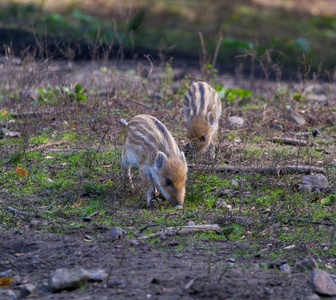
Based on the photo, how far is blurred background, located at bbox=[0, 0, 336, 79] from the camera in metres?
13.3

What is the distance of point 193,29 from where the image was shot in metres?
17.0

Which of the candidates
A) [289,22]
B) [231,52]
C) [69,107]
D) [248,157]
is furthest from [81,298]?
[289,22]

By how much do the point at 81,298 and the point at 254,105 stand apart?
729cm

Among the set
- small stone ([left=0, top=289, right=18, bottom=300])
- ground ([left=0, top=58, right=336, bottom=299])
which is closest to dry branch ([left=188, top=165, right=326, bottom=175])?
ground ([left=0, top=58, right=336, bottom=299])

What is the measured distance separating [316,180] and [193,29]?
38.6 feet

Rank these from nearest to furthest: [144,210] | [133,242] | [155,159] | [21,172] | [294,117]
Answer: [133,242] → [144,210] → [155,159] → [21,172] → [294,117]

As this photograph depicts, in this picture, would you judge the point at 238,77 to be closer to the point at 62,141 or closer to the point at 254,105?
the point at 254,105

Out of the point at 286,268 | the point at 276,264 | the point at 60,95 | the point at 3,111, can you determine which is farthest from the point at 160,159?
the point at 3,111

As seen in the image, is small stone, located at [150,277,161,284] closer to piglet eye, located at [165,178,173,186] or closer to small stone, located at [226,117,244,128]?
piglet eye, located at [165,178,173,186]

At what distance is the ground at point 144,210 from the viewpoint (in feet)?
12.7

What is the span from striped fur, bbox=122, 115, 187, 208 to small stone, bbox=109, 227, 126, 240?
3.15 ft

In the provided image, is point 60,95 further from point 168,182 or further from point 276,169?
point 276,169

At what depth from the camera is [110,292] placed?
3635 mm

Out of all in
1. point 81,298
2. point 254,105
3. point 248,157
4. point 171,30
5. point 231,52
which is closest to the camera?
point 81,298
